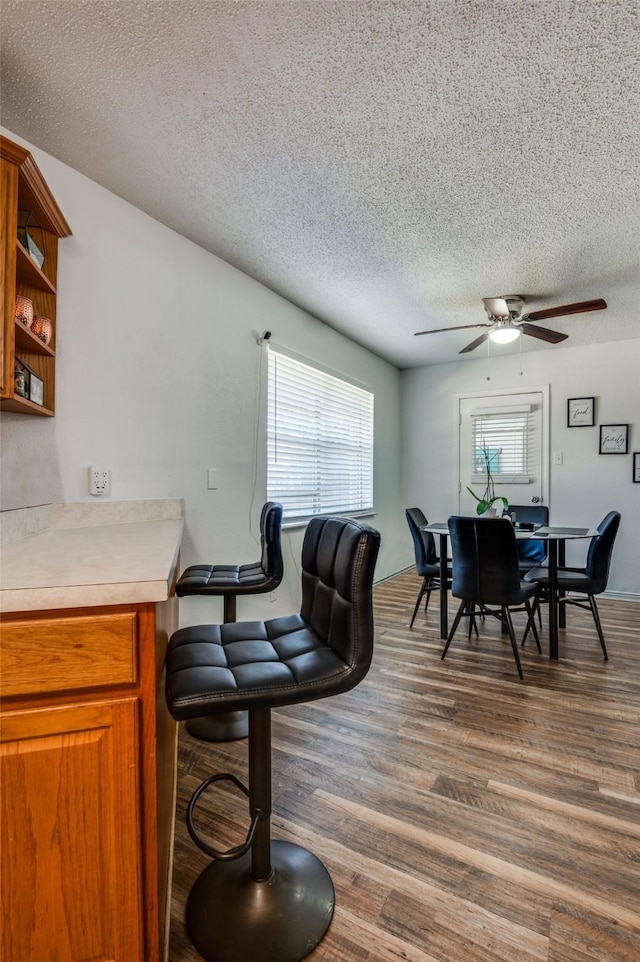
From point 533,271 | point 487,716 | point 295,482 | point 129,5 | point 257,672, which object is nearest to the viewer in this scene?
point 257,672

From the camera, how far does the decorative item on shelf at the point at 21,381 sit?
1596 mm

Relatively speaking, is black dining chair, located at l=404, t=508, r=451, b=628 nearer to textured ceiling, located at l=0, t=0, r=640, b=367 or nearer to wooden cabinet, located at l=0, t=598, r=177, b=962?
textured ceiling, located at l=0, t=0, r=640, b=367

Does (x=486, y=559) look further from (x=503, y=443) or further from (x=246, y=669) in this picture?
(x=503, y=443)

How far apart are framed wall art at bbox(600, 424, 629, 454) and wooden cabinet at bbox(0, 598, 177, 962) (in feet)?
15.9

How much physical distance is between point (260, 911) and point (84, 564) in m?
0.98

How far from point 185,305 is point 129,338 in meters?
0.47

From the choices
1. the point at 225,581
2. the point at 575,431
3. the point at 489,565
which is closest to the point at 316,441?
the point at 489,565

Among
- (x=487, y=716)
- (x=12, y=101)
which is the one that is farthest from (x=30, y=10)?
(x=487, y=716)

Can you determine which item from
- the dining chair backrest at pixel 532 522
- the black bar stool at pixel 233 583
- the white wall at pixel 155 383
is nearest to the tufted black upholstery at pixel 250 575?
the black bar stool at pixel 233 583

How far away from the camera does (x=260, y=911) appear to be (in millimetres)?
1167

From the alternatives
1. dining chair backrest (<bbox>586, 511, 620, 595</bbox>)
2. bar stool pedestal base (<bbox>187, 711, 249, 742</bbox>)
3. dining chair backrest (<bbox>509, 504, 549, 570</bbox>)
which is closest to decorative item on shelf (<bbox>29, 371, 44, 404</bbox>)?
bar stool pedestal base (<bbox>187, 711, 249, 742</bbox>)

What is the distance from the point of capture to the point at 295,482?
3.58 meters

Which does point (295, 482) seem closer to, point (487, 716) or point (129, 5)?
point (487, 716)

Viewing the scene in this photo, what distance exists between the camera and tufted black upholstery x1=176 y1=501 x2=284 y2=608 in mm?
1990
